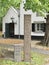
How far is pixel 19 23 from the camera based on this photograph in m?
39.0

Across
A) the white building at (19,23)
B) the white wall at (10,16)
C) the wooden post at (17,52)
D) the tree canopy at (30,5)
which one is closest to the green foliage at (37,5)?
the tree canopy at (30,5)

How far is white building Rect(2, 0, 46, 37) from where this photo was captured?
3719 cm

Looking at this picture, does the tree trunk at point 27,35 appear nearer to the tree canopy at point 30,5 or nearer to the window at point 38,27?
the tree canopy at point 30,5

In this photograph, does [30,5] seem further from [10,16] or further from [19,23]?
[10,16]

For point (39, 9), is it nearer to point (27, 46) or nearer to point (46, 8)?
point (46, 8)

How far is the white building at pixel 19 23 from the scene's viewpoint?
122ft

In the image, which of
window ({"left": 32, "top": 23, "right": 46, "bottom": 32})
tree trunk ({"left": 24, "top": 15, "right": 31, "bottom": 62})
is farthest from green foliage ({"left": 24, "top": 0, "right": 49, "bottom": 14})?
window ({"left": 32, "top": 23, "right": 46, "bottom": 32})

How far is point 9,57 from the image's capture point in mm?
15711

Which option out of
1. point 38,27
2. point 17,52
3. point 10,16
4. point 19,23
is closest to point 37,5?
point 17,52

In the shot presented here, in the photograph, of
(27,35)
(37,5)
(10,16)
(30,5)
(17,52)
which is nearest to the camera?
(27,35)

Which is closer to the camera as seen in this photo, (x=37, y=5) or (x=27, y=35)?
(x=27, y=35)

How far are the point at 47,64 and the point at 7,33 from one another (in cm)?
2634

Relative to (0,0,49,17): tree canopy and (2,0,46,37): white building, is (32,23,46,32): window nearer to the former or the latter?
(2,0,46,37): white building

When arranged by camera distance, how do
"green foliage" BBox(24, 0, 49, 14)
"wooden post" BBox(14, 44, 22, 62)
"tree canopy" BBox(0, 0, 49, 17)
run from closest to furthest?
"tree canopy" BBox(0, 0, 49, 17) < "wooden post" BBox(14, 44, 22, 62) < "green foliage" BBox(24, 0, 49, 14)
